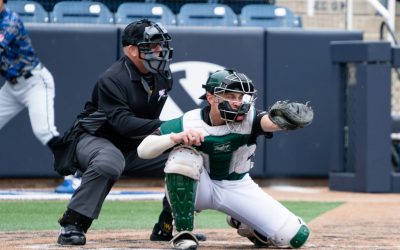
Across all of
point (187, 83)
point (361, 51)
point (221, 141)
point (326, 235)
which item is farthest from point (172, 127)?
point (361, 51)

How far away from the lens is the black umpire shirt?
6.09 metres

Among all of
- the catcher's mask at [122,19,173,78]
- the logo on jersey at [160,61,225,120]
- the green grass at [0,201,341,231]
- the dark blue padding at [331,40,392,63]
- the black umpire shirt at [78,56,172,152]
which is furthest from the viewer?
the logo on jersey at [160,61,225,120]

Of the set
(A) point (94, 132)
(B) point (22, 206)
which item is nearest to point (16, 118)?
(B) point (22, 206)

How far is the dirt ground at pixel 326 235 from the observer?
605cm

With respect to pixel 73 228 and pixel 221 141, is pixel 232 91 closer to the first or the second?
pixel 221 141

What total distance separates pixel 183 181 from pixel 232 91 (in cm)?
54

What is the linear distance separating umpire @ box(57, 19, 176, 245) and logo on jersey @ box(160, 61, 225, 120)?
4363 millimetres

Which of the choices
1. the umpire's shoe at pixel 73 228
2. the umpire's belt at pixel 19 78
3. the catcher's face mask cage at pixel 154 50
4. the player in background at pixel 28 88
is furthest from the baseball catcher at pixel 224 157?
the umpire's belt at pixel 19 78

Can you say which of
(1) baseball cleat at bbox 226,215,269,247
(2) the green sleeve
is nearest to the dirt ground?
(1) baseball cleat at bbox 226,215,269,247

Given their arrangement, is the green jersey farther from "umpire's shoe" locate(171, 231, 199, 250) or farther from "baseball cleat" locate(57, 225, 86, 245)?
"baseball cleat" locate(57, 225, 86, 245)

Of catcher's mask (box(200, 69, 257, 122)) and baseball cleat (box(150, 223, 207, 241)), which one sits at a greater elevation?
catcher's mask (box(200, 69, 257, 122))

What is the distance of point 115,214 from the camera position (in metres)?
8.52

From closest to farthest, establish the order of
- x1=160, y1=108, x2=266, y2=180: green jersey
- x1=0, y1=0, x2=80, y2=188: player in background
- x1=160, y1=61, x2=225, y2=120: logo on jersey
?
x1=160, y1=108, x2=266, y2=180: green jersey, x1=0, y1=0, x2=80, y2=188: player in background, x1=160, y1=61, x2=225, y2=120: logo on jersey

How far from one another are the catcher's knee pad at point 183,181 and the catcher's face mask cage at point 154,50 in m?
0.71
